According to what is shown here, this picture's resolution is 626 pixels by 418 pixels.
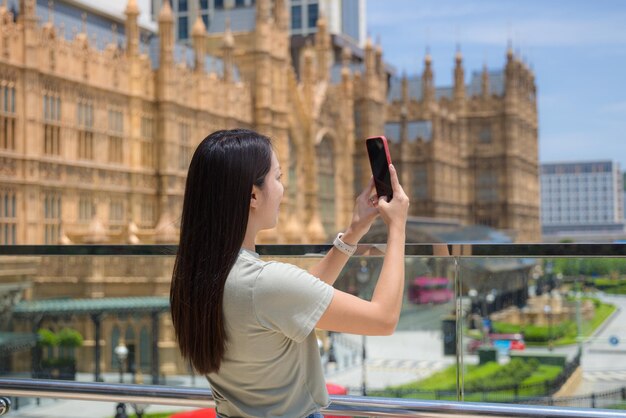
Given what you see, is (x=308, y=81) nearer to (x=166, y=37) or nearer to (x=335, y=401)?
(x=166, y=37)

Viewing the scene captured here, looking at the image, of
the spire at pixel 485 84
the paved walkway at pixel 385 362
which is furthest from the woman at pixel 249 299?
the spire at pixel 485 84

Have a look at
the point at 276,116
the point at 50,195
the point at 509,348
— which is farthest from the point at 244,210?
the point at 276,116

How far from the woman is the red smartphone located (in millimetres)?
107

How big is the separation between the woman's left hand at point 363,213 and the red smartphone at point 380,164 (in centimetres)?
13

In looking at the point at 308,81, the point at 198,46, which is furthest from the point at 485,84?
the point at 198,46

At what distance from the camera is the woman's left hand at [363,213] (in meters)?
2.23

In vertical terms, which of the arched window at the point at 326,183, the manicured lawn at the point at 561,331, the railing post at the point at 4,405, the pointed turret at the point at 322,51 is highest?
the pointed turret at the point at 322,51

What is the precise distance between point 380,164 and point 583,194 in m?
140

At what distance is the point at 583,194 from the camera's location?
135 metres

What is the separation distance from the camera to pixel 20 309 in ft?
19.7

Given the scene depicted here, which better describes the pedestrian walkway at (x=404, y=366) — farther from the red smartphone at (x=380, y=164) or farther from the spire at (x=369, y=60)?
the spire at (x=369, y=60)

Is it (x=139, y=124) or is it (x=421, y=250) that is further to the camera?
(x=139, y=124)

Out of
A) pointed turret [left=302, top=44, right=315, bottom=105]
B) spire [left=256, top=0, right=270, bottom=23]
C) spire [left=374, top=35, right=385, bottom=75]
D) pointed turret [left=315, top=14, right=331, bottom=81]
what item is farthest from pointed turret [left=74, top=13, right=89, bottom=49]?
spire [left=374, top=35, right=385, bottom=75]

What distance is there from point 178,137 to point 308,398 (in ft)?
77.6
